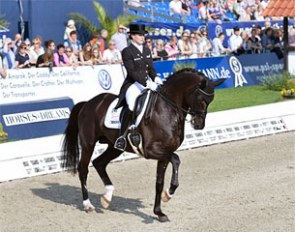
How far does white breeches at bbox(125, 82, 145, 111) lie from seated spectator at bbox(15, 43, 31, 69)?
7.13 metres

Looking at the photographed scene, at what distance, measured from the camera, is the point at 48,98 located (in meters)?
14.7

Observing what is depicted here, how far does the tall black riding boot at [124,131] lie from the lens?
8.75m

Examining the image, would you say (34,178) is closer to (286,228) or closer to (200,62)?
(286,228)

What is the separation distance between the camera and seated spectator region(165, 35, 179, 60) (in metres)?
19.8

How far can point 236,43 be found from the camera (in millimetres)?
22375

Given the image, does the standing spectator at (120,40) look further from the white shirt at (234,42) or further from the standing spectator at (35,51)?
the white shirt at (234,42)

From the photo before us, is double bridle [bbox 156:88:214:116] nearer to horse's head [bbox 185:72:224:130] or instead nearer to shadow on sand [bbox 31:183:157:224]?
horse's head [bbox 185:72:224:130]

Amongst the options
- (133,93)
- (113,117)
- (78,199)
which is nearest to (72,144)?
(78,199)

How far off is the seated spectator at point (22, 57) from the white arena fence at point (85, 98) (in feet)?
2.79

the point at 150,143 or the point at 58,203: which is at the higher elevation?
the point at 150,143

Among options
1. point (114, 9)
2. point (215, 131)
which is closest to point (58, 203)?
point (215, 131)

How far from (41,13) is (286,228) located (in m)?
15.0

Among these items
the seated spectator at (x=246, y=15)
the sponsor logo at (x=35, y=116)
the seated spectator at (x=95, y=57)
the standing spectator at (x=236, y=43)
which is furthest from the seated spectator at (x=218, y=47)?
the sponsor logo at (x=35, y=116)

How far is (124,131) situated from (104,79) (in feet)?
24.4
